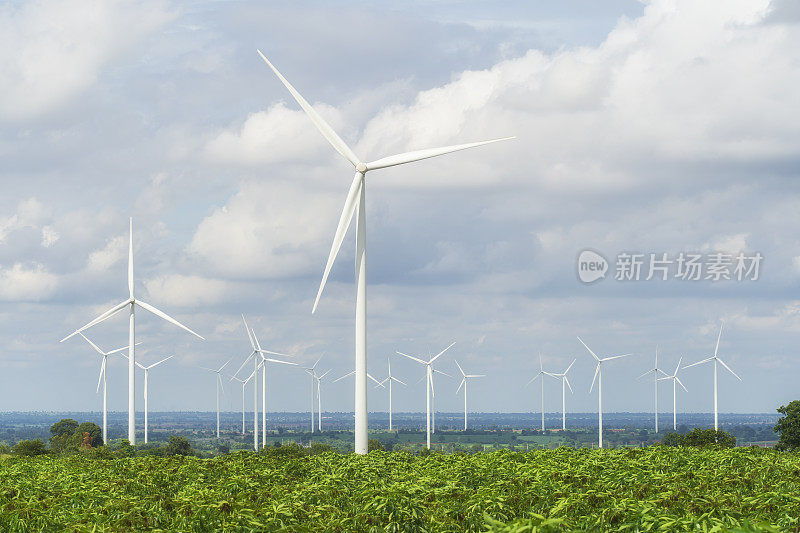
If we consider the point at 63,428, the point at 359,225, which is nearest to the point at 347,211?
the point at 359,225

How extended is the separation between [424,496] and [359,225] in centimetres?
2192

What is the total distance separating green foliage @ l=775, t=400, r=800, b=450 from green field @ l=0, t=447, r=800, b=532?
57.2m

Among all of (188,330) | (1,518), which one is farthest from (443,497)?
(188,330)

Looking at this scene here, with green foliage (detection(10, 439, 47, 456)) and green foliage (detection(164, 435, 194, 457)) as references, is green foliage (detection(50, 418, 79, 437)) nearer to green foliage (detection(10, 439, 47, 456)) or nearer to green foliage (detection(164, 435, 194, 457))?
green foliage (detection(164, 435, 194, 457))

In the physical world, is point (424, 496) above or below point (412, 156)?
below

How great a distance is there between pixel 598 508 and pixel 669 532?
8.43 ft

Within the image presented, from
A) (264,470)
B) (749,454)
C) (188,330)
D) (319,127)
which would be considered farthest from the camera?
(188,330)

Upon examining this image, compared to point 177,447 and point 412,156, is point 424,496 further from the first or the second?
point 177,447

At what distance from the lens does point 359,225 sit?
3697cm

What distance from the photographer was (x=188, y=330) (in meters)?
63.0

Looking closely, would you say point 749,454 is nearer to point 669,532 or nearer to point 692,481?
point 692,481

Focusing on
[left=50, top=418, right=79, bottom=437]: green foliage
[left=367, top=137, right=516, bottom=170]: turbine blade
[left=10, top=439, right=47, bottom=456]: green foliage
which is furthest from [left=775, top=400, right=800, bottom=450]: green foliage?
[left=50, top=418, right=79, bottom=437]: green foliage

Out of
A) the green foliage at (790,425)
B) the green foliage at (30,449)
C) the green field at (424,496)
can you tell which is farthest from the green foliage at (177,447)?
the green field at (424,496)

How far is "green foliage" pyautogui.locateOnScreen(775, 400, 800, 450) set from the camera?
74188mm
